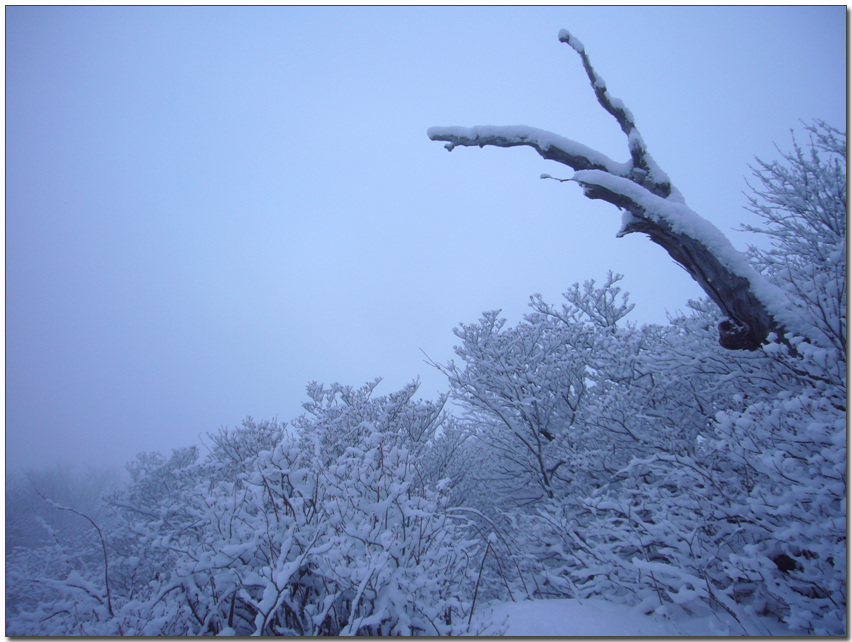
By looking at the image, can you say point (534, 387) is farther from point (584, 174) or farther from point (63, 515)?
point (63, 515)

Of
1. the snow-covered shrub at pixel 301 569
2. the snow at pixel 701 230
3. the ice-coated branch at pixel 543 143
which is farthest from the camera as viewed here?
the ice-coated branch at pixel 543 143

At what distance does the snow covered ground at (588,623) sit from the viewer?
2918 mm

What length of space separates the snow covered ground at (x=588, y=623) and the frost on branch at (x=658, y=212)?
247 cm

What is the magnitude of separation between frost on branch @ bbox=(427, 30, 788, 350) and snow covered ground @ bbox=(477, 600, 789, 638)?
97.3 inches

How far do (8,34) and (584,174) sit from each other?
6.89 m

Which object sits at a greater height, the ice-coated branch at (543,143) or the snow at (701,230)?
the ice-coated branch at (543,143)

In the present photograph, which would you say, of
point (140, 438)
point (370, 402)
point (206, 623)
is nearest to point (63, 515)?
point (370, 402)

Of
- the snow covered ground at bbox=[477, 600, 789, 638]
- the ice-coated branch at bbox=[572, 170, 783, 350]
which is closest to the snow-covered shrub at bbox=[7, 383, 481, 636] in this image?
the snow covered ground at bbox=[477, 600, 789, 638]

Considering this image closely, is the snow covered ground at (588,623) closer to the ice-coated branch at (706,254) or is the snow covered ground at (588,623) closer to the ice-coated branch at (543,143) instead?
the ice-coated branch at (706,254)

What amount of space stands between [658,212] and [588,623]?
3.71 m

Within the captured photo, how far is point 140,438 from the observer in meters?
56.8

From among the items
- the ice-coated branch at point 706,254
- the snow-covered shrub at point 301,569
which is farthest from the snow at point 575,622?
the ice-coated branch at point 706,254

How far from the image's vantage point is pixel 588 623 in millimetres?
3115

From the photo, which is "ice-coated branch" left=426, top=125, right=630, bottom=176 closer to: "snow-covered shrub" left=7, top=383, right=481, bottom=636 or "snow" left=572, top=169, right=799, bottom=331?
"snow" left=572, top=169, right=799, bottom=331
